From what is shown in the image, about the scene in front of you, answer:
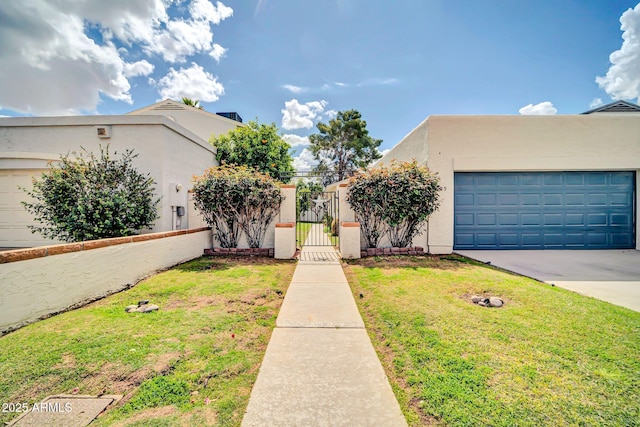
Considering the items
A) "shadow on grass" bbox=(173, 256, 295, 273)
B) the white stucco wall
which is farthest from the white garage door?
the white stucco wall

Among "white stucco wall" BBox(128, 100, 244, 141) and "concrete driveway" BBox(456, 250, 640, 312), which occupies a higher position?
"white stucco wall" BBox(128, 100, 244, 141)

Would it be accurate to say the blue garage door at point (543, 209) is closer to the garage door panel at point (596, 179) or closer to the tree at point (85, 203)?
the garage door panel at point (596, 179)

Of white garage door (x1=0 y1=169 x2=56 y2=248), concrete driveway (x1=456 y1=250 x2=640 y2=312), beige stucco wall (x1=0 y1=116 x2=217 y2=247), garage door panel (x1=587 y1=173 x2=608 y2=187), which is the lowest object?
concrete driveway (x1=456 y1=250 x2=640 y2=312)

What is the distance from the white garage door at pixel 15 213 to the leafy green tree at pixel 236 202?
5038mm

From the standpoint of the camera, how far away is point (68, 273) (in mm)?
4043

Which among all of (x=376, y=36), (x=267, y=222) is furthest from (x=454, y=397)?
(x=376, y=36)

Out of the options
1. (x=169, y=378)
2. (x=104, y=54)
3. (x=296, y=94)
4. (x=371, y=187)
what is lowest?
(x=169, y=378)

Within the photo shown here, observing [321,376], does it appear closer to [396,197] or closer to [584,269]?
[396,197]

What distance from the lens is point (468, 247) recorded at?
343 inches

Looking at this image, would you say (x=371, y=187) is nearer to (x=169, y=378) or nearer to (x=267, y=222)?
(x=267, y=222)

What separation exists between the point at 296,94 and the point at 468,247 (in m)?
14.7

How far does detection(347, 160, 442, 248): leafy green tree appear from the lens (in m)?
7.50

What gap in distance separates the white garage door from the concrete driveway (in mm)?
13446

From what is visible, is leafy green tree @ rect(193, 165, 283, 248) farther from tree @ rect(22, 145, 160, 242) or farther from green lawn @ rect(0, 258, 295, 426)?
green lawn @ rect(0, 258, 295, 426)
